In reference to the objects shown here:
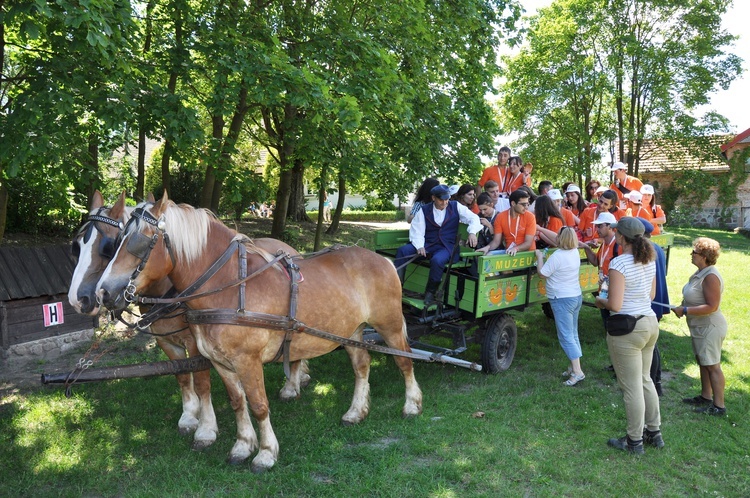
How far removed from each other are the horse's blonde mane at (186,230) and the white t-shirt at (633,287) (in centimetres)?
326

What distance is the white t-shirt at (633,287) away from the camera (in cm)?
434

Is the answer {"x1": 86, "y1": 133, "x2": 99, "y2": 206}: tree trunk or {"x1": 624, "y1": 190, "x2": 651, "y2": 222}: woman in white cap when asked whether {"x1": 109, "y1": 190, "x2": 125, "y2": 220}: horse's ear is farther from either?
{"x1": 624, "y1": 190, "x2": 651, "y2": 222}: woman in white cap

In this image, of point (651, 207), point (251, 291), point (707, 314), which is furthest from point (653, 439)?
point (651, 207)

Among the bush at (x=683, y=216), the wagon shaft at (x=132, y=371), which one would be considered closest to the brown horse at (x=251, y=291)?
the wagon shaft at (x=132, y=371)

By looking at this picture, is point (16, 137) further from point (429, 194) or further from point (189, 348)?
point (429, 194)

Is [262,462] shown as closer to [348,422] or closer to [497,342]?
[348,422]

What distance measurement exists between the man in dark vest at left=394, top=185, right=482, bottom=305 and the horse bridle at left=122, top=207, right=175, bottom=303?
9.75ft

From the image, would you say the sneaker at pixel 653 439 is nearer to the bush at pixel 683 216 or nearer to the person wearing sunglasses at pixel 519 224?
the person wearing sunglasses at pixel 519 224

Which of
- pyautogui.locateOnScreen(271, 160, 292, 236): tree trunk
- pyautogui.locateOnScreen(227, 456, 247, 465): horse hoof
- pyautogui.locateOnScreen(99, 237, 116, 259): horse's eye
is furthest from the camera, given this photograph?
pyautogui.locateOnScreen(271, 160, 292, 236): tree trunk

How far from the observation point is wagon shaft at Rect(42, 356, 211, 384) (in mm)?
3781

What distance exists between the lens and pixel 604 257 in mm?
6359

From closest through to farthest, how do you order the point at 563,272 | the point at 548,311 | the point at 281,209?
the point at 563,272, the point at 548,311, the point at 281,209

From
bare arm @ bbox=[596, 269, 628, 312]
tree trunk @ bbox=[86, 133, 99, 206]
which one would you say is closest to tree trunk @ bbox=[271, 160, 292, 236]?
tree trunk @ bbox=[86, 133, 99, 206]

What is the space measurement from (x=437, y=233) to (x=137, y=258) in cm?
348
